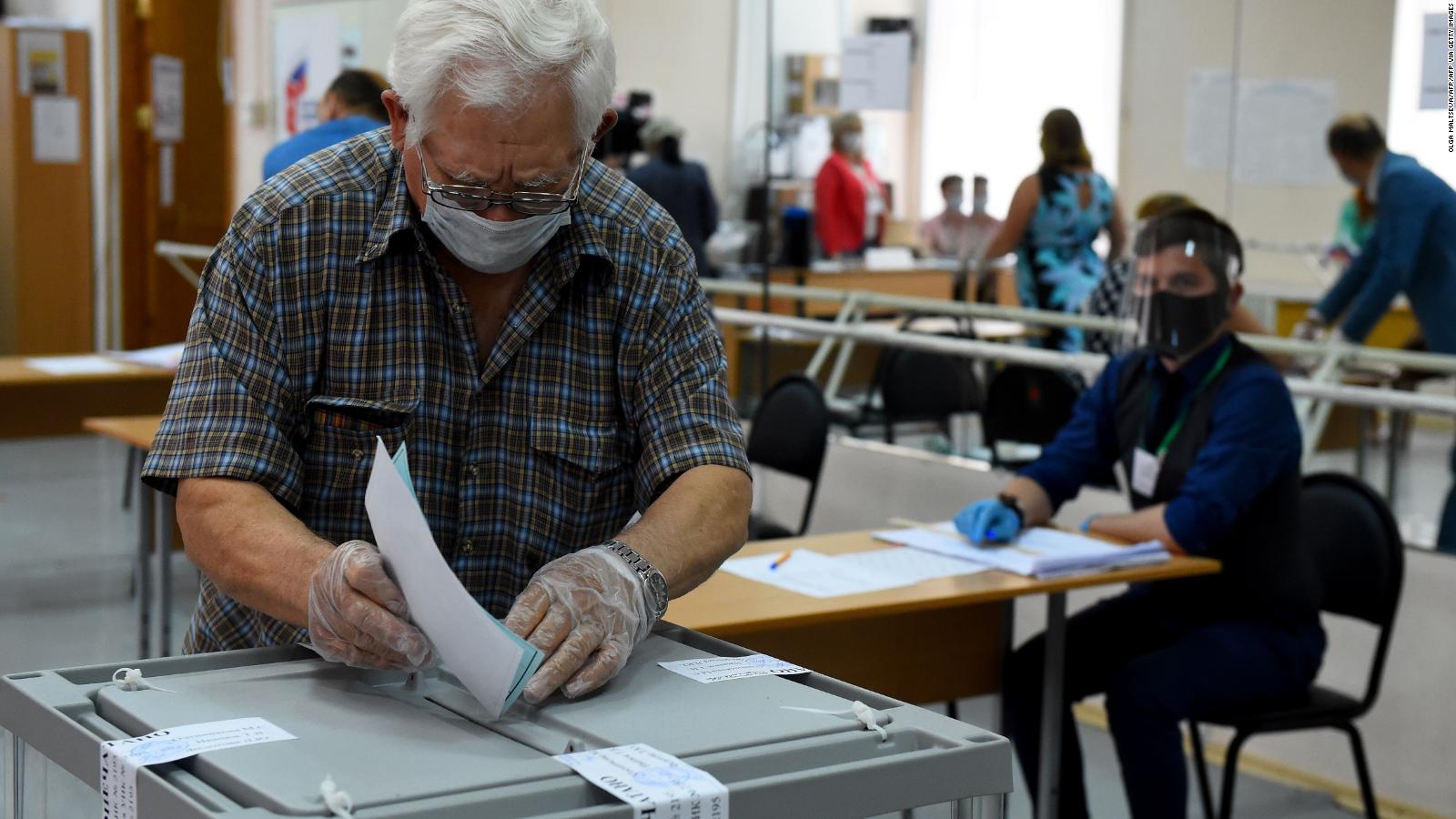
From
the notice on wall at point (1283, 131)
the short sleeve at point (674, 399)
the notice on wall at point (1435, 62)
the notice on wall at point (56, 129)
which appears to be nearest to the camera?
the short sleeve at point (674, 399)

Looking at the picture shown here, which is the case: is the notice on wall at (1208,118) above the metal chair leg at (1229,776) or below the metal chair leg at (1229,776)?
above

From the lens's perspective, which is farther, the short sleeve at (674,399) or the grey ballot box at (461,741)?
the short sleeve at (674,399)

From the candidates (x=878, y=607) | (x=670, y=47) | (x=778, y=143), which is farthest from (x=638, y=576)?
(x=670, y=47)

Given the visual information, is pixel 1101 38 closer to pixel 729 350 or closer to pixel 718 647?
pixel 729 350

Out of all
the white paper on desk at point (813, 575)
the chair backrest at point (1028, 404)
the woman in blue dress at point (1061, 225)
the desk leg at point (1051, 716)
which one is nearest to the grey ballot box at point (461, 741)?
the white paper on desk at point (813, 575)

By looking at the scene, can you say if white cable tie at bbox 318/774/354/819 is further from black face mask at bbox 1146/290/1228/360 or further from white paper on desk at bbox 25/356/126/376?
white paper on desk at bbox 25/356/126/376

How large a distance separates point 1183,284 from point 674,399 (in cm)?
179

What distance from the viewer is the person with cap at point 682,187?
21.6 feet

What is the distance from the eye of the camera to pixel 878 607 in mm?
2617

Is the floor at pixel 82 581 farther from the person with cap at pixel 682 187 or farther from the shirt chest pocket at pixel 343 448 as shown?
the person with cap at pixel 682 187

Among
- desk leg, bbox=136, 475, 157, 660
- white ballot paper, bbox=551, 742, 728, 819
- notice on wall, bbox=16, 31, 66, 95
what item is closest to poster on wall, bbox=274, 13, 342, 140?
notice on wall, bbox=16, 31, 66, 95

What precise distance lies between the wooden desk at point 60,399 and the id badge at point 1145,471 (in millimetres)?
3197

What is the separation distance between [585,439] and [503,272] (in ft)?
0.60

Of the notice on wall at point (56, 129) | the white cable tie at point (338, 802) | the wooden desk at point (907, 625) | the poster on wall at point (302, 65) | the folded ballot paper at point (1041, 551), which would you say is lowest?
the wooden desk at point (907, 625)
